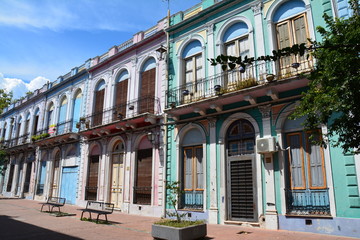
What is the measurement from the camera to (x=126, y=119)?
14312mm

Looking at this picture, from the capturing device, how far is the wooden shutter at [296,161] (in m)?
9.14

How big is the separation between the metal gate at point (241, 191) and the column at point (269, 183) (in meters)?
0.65

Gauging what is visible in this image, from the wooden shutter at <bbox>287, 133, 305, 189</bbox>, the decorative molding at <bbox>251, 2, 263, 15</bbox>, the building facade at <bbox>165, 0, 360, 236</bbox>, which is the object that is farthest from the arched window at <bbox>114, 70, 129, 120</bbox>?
the wooden shutter at <bbox>287, 133, 305, 189</bbox>

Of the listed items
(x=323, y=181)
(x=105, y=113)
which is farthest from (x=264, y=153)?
(x=105, y=113)

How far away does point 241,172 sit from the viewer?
10.5 metres

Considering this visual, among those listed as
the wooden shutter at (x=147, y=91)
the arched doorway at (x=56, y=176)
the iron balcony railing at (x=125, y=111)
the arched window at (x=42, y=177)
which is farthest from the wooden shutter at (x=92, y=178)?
the arched window at (x=42, y=177)

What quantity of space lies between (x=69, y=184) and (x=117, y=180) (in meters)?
5.11

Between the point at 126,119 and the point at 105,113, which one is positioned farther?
the point at 105,113

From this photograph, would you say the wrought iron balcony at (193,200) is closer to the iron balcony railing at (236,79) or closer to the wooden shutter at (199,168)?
the wooden shutter at (199,168)

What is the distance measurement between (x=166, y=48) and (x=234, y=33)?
3.80 metres

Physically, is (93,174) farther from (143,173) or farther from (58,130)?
(58,130)

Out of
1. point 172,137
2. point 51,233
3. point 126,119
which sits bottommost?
point 51,233

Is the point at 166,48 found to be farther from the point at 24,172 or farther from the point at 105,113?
the point at 24,172

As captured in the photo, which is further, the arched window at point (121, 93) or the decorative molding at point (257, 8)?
the arched window at point (121, 93)
